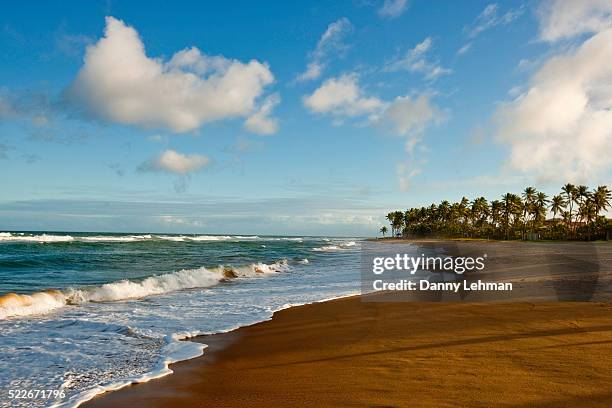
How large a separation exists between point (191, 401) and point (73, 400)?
1524 mm

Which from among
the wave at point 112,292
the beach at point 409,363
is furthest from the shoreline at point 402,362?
the wave at point 112,292

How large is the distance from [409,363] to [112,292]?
40.0 feet

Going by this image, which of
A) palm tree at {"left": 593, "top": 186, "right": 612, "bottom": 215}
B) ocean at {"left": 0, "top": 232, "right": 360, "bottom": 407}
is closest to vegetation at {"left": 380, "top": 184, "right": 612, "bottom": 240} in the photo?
palm tree at {"left": 593, "top": 186, "right": 612, "bottom": 215}

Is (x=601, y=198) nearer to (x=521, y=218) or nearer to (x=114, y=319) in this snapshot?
(x=521, y=218)

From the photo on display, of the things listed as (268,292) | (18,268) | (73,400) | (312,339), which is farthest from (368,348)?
(18,268)

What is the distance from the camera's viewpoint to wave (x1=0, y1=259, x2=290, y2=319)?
11.9 meters

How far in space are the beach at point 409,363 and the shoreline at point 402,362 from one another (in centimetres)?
1

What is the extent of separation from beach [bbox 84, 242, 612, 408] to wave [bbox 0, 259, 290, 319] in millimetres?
6524

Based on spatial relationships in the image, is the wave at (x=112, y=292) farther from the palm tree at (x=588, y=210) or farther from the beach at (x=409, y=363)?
the palm tree at (x=588, y=210)

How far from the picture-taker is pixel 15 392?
5.70 meters

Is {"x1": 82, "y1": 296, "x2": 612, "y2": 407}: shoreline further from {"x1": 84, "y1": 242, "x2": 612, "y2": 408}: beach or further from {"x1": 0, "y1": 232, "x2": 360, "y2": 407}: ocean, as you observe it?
{"x1": 0, "y1": 232, "x2": 360, "y2": 407}: ocean

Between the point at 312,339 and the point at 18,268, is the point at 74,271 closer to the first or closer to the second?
the point at 18,268

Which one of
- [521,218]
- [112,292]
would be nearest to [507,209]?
[521,218]

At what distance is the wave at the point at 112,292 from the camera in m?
11.9
